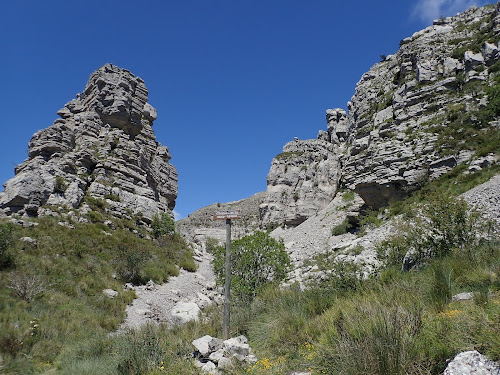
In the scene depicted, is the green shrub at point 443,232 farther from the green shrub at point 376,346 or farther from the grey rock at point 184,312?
the grey rock at point 184,312

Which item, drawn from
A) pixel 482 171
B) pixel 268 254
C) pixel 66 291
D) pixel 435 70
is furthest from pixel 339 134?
pixel 66 291

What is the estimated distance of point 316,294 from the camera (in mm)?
6527

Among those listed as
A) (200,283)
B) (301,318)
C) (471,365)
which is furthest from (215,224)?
(471,365)

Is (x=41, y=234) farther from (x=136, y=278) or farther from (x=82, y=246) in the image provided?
(x=136, y=278)

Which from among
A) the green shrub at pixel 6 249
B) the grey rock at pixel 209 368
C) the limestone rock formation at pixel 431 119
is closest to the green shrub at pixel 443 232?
the grey rock at pixel 209 368

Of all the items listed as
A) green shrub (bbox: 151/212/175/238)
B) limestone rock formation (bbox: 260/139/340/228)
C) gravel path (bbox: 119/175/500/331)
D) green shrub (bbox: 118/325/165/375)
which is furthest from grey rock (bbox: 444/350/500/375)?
limestone rock formation (bbox: 260/139/340/228)

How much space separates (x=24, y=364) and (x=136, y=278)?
29.2 feet

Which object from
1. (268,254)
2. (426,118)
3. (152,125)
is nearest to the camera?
(268,254)

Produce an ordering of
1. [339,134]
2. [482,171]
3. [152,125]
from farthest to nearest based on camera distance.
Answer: [339,134], [152,125], [482,171]

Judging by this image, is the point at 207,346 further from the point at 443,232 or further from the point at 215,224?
the point at 215,224

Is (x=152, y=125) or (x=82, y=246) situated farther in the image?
(x=152, y=125)

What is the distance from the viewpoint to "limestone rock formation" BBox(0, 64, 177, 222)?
19.9m

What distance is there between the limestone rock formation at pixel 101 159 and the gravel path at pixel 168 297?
9.44 m

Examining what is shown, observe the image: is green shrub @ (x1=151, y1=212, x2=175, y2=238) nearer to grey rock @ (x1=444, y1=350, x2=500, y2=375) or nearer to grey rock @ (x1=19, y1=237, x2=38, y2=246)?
grey rock @ (x1=19, y1=237, x2=38, y2=246)
